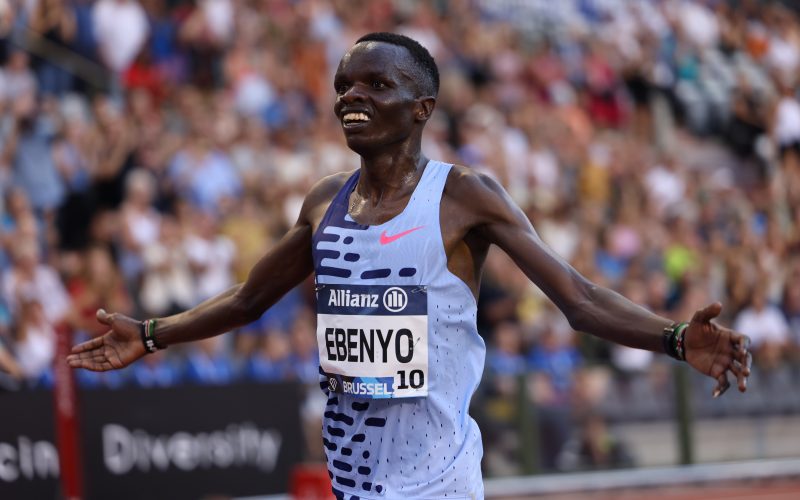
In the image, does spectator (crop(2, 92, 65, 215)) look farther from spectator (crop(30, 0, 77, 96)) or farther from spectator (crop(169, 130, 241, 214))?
spectator (crop(169, 130, 241, 214))

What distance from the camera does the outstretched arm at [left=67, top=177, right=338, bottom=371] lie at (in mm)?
5101

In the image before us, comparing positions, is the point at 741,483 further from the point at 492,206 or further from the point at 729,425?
the point at 492,206

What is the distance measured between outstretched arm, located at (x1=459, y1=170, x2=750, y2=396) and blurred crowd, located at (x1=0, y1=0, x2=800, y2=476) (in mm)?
4122

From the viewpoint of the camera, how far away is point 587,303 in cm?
449

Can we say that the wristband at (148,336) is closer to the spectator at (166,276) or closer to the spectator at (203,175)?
the spectator at (166,276)

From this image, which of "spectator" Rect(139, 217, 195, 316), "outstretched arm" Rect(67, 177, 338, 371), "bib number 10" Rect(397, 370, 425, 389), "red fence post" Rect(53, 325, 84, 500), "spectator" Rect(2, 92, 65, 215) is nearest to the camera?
"bib number 10" Rect(397, 370, 425, 389)

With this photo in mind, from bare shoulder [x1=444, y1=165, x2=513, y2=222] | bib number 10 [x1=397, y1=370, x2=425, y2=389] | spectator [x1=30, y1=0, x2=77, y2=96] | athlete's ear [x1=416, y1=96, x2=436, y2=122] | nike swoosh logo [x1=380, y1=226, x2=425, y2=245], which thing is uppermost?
spectator [x1=30, y1=0, x2=77, y2=96]

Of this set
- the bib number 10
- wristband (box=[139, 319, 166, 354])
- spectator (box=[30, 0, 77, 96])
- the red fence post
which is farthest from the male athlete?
spectator (box=[30, 0, 77, 96])

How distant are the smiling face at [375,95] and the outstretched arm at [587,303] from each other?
0.32 meters

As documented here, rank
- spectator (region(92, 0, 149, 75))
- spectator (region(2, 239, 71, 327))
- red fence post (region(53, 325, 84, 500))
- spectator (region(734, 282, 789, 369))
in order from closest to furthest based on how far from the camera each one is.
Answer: red fence post (region(53, 325, 84, 500)) → spectator (region(2, 239, 71, 327)) → spectator (region(92, 0, 149, 75)) → spectator (region(734, 282, 789, 369))

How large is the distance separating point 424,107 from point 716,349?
1.32 meters

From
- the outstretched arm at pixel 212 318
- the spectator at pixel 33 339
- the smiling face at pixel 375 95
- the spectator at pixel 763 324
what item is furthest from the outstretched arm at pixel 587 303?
the spectator at pixel 763 324

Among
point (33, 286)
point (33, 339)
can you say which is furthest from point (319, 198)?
point (33, 286)

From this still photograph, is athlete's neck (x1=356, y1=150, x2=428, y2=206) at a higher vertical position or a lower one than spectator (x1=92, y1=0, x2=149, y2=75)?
lower
